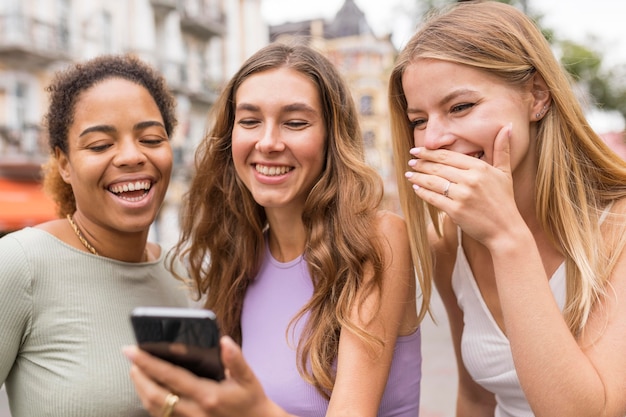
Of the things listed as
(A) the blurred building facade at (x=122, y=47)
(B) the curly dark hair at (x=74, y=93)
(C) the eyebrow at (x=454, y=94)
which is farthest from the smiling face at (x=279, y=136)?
(A) the blurred building facade at (x=122, y=47)

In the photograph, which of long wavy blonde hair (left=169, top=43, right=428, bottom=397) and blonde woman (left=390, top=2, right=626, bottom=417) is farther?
long wavy blonde hair (left=169, top=43, right=428, bottom=397)

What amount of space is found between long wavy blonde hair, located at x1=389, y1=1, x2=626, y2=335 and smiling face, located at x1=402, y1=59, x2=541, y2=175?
36 millimetres

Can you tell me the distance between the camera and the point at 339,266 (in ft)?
8.09

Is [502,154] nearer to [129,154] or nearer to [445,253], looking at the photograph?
[445,253]

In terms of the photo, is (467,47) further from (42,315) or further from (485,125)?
(42,315)

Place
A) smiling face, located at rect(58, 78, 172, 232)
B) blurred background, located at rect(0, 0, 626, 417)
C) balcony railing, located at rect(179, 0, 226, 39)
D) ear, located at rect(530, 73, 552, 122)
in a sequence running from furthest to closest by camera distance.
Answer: balcony railing, located at rect(179, 0, 226, 39)
blurred background, located at rect(0, 0, 626, 417)
smiling face, located at rect(58, 78, 172, 232)
ear, located at rect(530, 73, 552, 122)

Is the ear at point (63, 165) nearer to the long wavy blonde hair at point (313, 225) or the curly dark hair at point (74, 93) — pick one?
the curly dark hair at point (74, 93)

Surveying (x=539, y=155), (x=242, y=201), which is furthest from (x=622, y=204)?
(x=242, y=201)

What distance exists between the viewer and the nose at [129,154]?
8.38 feet

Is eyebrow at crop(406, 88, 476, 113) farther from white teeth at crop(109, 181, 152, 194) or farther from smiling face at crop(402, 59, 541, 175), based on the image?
white teeth at crop(109, 181, 152, 194)

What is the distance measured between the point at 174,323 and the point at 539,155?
1.48m

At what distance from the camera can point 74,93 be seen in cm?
262

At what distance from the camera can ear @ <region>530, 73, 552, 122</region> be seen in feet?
7.30

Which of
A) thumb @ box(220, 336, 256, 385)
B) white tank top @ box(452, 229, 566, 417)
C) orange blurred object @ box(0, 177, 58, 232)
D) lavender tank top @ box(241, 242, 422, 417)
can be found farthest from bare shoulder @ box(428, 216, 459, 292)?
orange blurred object @ box(0, 177, 58, 232)
